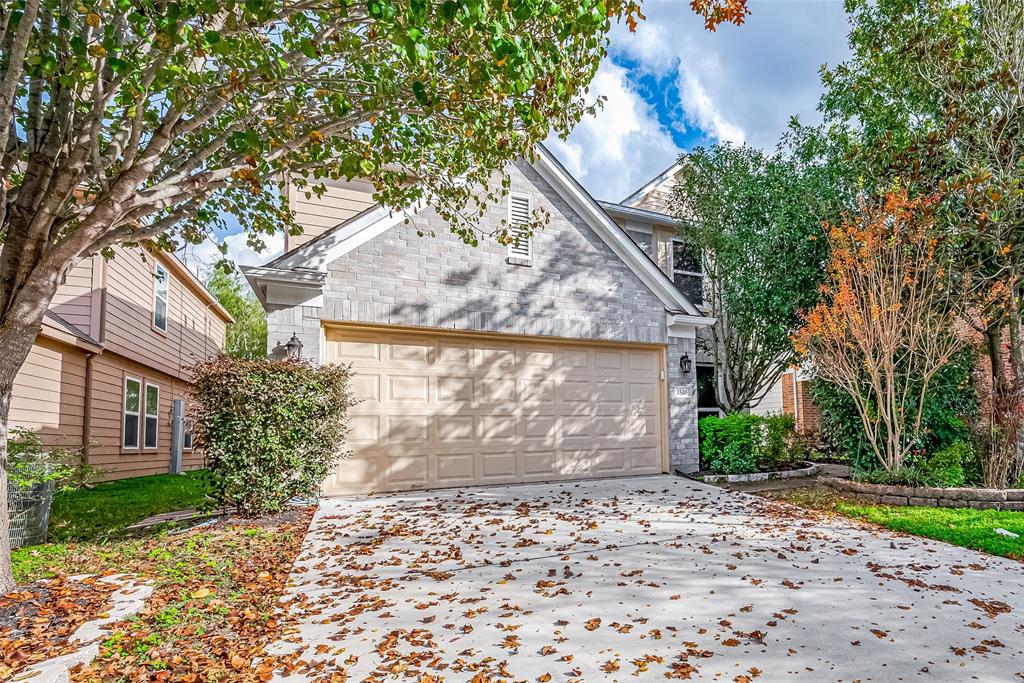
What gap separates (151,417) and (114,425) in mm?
2377

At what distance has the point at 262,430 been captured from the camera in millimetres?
6621

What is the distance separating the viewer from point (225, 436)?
650cm

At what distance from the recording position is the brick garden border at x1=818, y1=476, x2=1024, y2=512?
7703 millimetres

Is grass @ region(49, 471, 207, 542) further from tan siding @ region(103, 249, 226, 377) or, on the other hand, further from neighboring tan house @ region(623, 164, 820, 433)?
neighboring tan house @ region(623, 164, 820, 433)

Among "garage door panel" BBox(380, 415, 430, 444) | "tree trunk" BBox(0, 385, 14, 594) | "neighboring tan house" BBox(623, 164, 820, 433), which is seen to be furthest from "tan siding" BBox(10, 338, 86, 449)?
"neighboring tan house" BBox(623, 164, 820, 433)

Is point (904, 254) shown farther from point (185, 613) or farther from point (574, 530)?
point (185, 613)

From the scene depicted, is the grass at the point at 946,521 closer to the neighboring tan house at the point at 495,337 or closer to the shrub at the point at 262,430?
the neighboring tan house at the point at 495,337

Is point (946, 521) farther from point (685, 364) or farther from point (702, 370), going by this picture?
point (702, 370)

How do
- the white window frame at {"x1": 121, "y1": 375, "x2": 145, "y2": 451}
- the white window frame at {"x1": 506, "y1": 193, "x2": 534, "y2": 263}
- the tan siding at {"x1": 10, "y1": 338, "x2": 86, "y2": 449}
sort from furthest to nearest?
the white window frame at {"x1": 121, "y1": 375, "x2": 145, "y2": 451} < the white window frame at {"x1": 506, "y1": 193, "x2": 534, "y2": 263} < the tan siding at {"x1": 10, "y1": 338, "x2": 86, "y2": 449}

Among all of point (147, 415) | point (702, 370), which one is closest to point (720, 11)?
point (702, 370)

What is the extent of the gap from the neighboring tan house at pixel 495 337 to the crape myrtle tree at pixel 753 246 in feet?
6.41

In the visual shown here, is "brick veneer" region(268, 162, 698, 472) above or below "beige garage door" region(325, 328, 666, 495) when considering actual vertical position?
above

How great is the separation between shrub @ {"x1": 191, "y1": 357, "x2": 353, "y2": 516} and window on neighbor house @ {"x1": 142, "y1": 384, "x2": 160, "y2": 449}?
9.57m

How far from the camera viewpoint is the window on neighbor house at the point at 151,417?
14.6m
